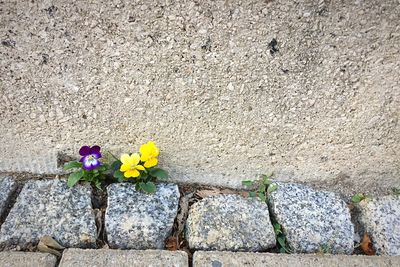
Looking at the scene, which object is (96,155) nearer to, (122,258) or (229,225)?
(122,258)

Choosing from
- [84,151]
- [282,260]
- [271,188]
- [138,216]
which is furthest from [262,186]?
[84,151]

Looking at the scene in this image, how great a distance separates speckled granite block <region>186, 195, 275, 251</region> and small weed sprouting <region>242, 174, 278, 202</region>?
0.18 feet

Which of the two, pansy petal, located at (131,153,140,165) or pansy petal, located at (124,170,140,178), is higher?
pansy petal, located at (131,153,140,165)

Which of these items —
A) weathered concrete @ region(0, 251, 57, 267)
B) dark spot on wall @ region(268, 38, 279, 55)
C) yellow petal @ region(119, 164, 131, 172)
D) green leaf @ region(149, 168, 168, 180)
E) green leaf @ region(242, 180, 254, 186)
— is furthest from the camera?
green leaf @ region(242, 180, 254, 186)

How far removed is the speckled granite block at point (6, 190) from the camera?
1.83 metres

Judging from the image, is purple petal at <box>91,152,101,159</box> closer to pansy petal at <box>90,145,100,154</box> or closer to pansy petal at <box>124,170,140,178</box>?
pansy petal at <box>90,145,100,154</box>

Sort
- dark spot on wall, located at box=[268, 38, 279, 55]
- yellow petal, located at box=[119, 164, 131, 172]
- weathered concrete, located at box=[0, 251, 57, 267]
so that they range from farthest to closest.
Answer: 1. yellow petal, located at box=[119, 164, 131, 172]
2. dark spot on wall, located at box=[268, 38, 279, 55]
3. weathered concrete, located at box=[0, 251, 57, 267]

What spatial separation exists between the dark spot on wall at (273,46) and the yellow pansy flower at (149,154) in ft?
2.38

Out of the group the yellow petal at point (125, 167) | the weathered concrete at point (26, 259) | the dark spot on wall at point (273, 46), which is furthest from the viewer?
the yellow petal at point (125, 167)

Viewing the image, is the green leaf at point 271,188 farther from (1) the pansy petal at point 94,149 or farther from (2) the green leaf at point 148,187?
(1) the pansy petal at point 94,149

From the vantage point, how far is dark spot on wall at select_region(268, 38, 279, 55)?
1.66m

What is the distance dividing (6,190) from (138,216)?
2.30 ft

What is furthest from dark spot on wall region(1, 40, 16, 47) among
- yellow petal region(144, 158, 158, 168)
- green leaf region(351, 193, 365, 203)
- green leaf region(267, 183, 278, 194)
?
green leaf region(351, 193, 365, 203)

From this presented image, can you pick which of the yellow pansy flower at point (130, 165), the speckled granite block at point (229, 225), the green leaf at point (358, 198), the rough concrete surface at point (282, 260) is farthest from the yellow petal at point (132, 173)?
the green leaf at point (358, 198)
